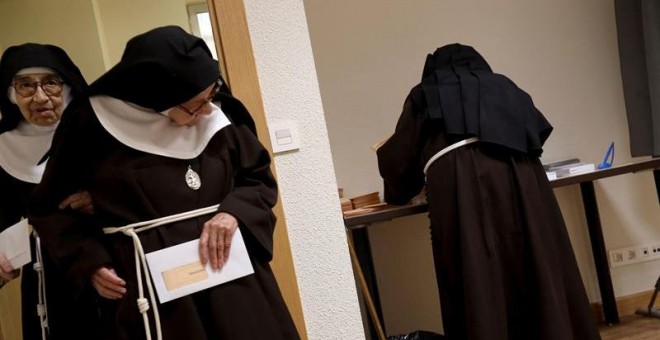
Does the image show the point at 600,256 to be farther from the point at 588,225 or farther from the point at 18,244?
the point at 18,244

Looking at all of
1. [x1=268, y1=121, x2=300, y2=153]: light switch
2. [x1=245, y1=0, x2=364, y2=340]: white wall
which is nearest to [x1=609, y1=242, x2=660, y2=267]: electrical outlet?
[x1=245, y1=0, x2=364, y2=340]: white wall

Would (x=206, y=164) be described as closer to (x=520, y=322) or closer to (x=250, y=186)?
(x=250, y=186)

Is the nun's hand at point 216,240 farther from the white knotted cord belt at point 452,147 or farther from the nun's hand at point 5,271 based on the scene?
the white knotted cord belt at point 452,147

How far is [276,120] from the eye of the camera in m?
1.65

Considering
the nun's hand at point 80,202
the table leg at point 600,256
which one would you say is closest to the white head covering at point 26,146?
the nun's hand at point 80,202

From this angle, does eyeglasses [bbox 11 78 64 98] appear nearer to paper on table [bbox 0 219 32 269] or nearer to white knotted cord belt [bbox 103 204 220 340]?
paper on table [bbox 0 219 32 269]

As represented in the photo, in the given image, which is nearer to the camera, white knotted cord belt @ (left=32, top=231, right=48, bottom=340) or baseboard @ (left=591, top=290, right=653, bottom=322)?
white knotted cord belt @ (left=32, top=231, right=48, bottom=340)

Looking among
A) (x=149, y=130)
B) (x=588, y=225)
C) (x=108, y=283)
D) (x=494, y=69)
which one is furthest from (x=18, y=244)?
(x=588, y=225)

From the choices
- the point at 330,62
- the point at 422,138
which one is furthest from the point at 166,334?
the point at 330,62

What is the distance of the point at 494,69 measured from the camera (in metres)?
2.97

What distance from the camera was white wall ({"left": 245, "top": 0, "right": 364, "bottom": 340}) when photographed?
65.1 inches

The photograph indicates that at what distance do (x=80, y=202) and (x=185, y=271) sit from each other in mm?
268

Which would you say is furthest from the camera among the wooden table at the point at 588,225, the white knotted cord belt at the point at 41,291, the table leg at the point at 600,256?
the table leg at the point at 600,256

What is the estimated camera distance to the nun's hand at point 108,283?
3.58ft
